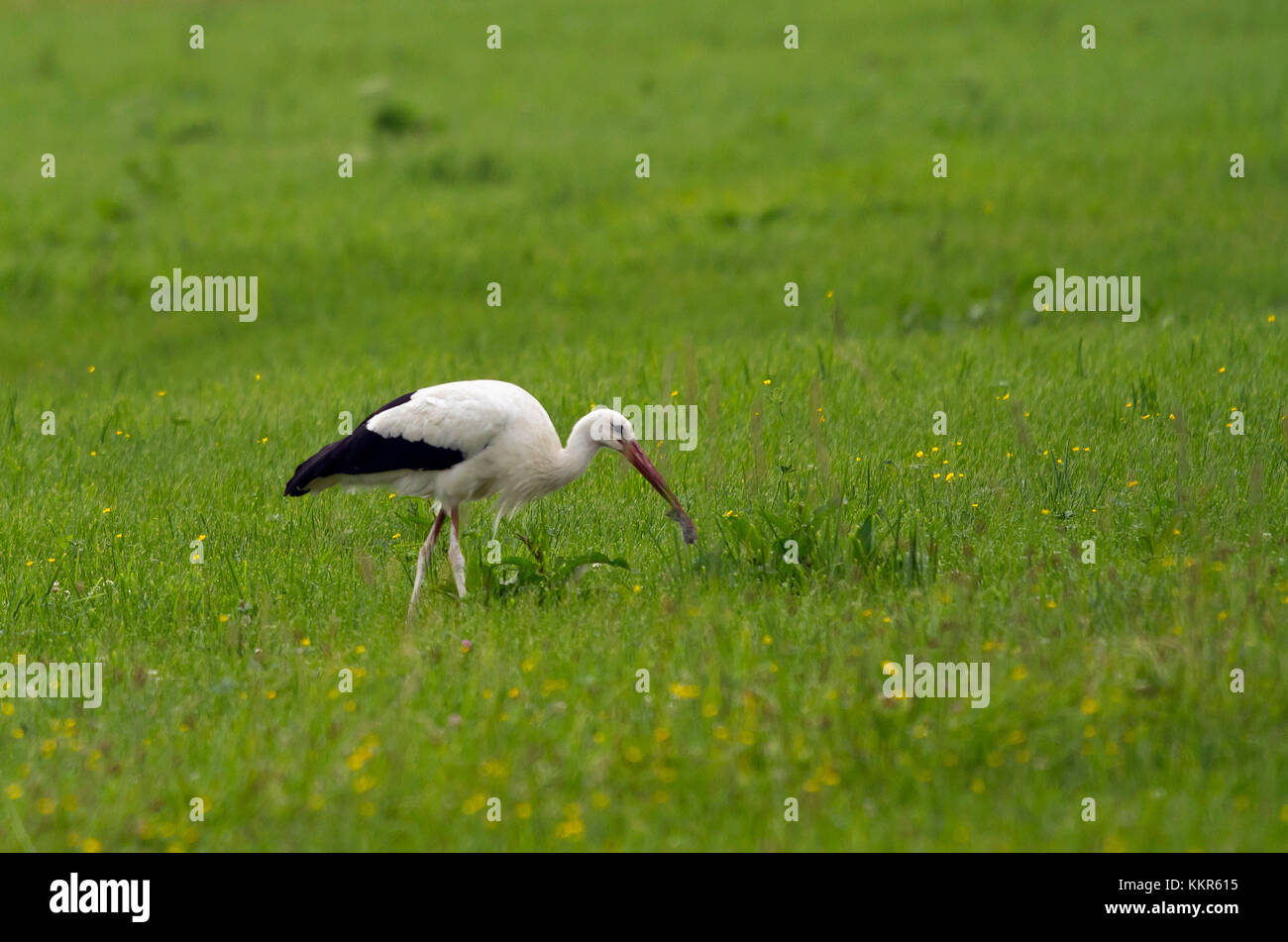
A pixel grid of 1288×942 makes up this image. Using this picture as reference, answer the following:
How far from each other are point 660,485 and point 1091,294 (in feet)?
23.2

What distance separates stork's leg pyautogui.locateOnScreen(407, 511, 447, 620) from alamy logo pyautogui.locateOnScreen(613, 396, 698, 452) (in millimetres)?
1638

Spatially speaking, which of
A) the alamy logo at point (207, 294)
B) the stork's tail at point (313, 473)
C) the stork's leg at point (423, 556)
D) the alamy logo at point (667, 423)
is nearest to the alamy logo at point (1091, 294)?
the alamy logo at point (667, 423)

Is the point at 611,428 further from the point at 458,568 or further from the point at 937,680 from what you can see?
the point at 937,680

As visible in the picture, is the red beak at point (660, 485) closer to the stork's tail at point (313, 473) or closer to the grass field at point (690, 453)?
the grass field at point (690, 453)

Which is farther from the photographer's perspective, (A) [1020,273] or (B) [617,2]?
(B) [617,2]

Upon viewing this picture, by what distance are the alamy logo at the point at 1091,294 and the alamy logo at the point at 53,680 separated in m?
8.22

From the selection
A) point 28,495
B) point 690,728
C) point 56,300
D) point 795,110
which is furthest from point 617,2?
point 690,728

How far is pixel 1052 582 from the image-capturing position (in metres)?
6.55

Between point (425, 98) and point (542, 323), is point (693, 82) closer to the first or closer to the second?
point (425, 98)

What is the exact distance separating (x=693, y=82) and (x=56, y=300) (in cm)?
1064

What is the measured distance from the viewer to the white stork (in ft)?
25.3

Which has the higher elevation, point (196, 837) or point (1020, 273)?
point (1020, 273)

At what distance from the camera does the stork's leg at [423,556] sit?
23.5ft
